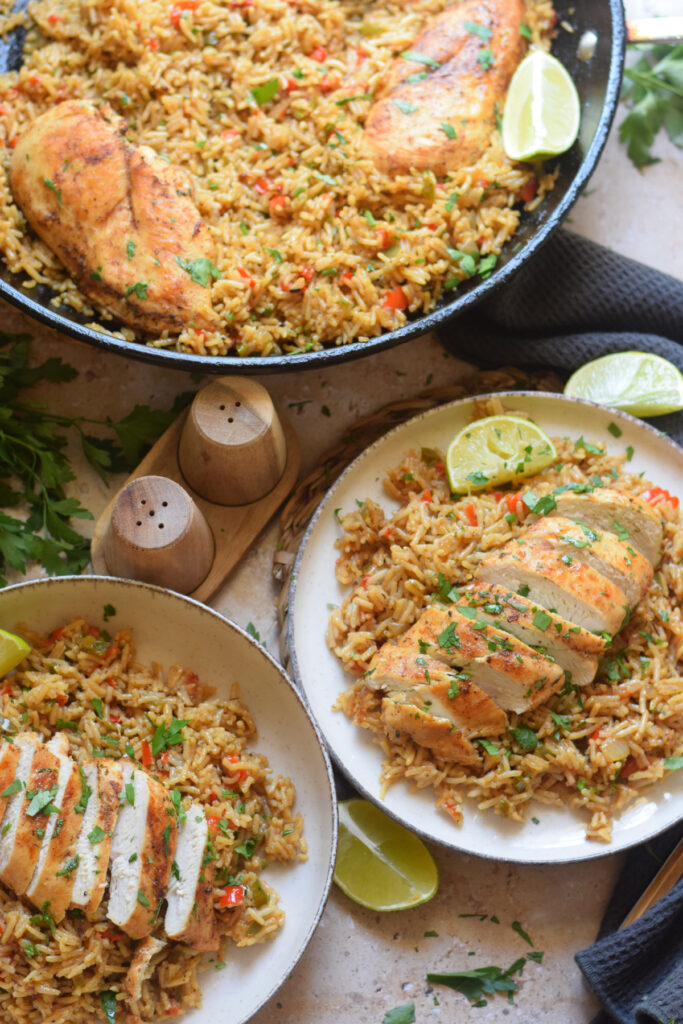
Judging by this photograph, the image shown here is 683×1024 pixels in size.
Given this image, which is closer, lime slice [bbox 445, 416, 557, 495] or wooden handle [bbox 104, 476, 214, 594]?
wooden handle [bbox 104, 476, 214, 594]

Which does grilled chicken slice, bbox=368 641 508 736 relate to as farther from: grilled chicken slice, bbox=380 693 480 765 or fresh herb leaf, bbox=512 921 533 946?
fresh herb leaf, bbox=512 921 533 946

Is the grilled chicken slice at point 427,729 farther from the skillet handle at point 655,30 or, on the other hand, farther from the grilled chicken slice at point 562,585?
the skillet handle at point 655,30

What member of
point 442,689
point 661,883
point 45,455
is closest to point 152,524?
point 45,455

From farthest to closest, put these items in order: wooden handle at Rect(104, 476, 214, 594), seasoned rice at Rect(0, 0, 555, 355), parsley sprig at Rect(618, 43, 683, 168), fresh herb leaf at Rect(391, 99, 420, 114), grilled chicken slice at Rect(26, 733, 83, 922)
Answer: parsley sprig at Rect(618, 43, 683, 168), fresh herb leaf at Rect(391, 99, 420, 114), seasoned rice at Rect(0, 0, 555, 355), wooden handle at Rect(104, 476, 214, 594), grilled chicken slice at Rect(26, 733, 83, 922)

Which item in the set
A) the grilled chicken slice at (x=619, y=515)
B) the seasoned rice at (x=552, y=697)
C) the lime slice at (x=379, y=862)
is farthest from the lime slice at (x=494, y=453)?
the lime slice at (x=379, y=862)

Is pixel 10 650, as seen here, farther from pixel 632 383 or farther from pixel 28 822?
pixel 632 383

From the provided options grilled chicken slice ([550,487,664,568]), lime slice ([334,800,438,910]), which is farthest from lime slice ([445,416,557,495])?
lime slice ([334,800,438,910])

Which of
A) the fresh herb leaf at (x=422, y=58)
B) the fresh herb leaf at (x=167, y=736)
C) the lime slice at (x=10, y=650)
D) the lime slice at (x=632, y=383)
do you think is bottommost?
the fresh herb leaf at (x=167, y=736)
